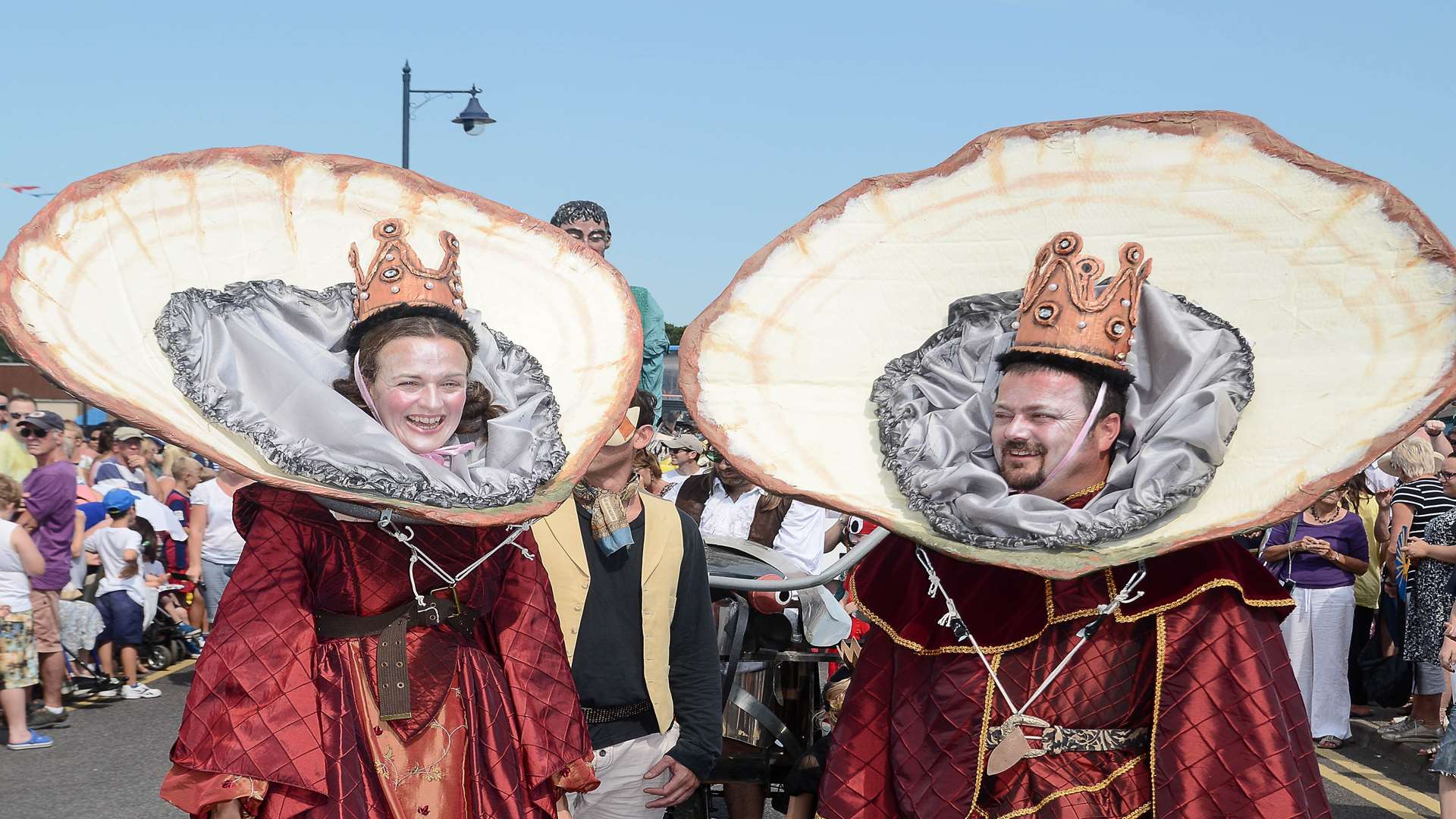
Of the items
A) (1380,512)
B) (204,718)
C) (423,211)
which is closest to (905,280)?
(423,211)

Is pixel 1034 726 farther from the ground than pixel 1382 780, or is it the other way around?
pixel 1034 726

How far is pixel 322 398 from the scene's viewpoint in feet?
9.80

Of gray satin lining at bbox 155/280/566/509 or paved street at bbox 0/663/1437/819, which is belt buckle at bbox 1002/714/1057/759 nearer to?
gray satin lining at bbox 155/280/566/509

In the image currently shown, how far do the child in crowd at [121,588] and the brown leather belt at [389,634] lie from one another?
6.86 meters

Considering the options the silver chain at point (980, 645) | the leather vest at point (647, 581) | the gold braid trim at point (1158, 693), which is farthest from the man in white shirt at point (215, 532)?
the gold braid trim at point (1158, 693)

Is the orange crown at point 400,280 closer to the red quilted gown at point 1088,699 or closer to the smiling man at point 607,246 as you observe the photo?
the red quilted gown at point 1088,699

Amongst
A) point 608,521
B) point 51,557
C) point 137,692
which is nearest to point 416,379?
point 608,521

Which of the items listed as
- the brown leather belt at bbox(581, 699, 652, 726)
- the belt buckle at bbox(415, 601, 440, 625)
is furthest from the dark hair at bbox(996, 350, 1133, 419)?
the brown leather belt at bbox(581, 699, 652, 726)

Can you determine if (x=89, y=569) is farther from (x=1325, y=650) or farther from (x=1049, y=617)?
(x=1049, y=617)

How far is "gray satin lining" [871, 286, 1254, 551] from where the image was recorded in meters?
2.64

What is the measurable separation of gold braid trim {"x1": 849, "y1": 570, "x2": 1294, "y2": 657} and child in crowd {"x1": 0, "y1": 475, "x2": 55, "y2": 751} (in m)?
6.11

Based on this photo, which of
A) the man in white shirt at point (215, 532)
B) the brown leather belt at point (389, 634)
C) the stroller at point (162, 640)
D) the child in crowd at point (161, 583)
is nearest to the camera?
the brown leather belt at point (389, 634)

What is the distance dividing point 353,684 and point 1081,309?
1.65 meters

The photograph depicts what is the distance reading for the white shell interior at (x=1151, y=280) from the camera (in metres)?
2.58
